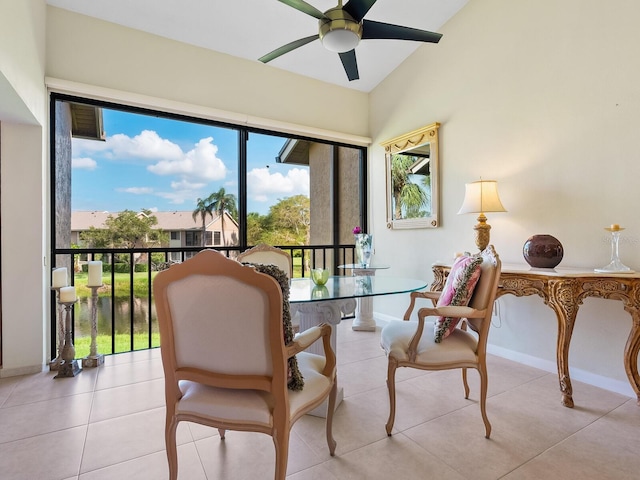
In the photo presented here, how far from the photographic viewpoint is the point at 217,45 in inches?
126

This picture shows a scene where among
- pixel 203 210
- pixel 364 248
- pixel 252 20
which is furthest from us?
pixel 364 248

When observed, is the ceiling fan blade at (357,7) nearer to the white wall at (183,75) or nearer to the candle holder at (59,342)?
the white wall at (183,75)

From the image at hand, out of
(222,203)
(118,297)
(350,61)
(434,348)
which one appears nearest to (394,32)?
(350,61)

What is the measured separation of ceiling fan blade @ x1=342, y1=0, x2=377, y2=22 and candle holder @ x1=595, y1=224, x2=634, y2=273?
6.34 ft

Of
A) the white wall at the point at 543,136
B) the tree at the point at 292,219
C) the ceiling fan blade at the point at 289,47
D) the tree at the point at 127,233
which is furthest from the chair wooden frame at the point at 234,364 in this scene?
the tree at the point at 292,219

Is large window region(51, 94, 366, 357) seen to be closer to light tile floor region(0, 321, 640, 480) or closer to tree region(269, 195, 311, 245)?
tree region(269, 195, 311, 245)

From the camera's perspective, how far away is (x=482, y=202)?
8.81 feet

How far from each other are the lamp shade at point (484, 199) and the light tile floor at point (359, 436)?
127 centimetres

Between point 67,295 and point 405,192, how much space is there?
10.6 ft

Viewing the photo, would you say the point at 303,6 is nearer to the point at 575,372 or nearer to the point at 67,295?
the point at 67,295

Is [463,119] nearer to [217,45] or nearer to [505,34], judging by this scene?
[505,34]

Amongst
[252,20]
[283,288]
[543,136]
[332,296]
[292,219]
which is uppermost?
[252,20]

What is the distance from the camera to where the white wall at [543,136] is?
222cm

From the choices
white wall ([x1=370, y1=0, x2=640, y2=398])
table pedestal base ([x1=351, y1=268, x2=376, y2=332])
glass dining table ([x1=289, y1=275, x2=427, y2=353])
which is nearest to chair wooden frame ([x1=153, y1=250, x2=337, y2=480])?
glass dining table ([x1=289, y1=275, x2=427, y2=353])
